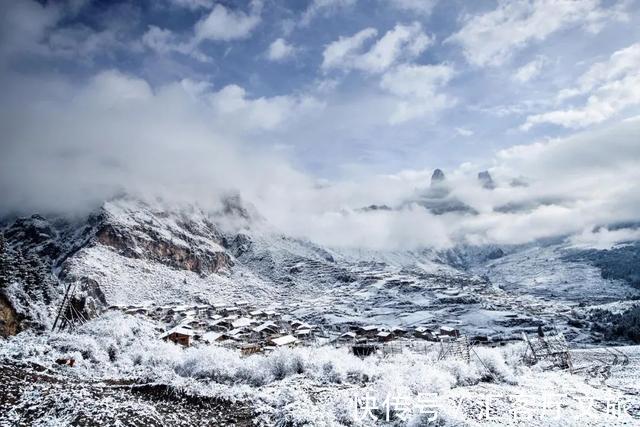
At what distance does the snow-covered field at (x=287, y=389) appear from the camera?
16.7 m

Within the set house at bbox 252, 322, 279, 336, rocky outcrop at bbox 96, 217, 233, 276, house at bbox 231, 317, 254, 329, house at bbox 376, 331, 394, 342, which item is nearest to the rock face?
rocky outcrop at bbox 96, 217, 233, 276

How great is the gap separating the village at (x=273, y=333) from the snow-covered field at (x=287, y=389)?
33.7 m

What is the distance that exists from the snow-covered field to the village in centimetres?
3368

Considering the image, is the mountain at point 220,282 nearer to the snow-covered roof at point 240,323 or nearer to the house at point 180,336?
the house at point 180,336

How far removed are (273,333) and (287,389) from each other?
61.5 m

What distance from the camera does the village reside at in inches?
2608

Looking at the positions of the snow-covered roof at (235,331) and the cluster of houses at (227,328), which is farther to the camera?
the snow-covered roof at (235,331)

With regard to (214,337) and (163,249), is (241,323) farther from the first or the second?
(163,249)

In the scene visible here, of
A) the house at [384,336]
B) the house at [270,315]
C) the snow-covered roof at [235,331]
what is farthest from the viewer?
the house at [270,315]

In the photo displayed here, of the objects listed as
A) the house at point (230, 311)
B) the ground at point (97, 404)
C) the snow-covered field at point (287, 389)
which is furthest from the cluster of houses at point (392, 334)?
the ground at point (97, 404)

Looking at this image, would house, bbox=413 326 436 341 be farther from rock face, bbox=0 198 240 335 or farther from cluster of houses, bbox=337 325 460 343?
rock face, bbox=0 198 240 335

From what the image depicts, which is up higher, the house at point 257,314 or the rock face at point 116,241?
the rock face at point 116,241

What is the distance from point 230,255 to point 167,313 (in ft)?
335

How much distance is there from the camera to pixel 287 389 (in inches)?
842
